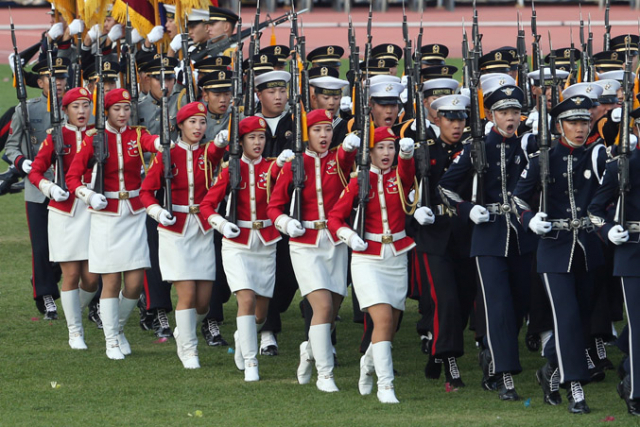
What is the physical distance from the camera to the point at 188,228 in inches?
380

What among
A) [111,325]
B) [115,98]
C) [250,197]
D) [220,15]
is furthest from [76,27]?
[250,197]

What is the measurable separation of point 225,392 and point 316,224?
3.94ft

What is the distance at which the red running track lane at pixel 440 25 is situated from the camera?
2988 cm

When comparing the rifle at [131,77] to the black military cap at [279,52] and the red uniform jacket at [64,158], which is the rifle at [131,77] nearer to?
the red uniform jacket at [64,158]

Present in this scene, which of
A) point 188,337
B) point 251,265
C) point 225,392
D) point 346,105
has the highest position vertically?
point 346,105

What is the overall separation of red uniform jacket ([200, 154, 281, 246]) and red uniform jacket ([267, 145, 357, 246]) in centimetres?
27

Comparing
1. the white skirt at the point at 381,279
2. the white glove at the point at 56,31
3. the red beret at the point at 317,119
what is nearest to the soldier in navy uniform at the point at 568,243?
the white skirt at the point at 381,279

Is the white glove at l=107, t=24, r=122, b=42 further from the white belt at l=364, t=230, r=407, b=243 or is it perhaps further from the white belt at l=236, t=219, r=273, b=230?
the white belt at l=364, t=230, r=407, b=243

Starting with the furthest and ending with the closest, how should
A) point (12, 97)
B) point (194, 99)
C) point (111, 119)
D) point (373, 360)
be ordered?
point (12, 97), point (194, 99), point (111, 119), point (373, 360)

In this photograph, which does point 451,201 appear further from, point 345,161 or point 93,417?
point 93,417

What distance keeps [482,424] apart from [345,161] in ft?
6.87

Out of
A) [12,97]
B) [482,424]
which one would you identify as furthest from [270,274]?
[12,97]

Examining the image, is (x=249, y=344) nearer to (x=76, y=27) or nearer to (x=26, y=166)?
(x=26, y=166)

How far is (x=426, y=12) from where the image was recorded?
3675 centimetres
